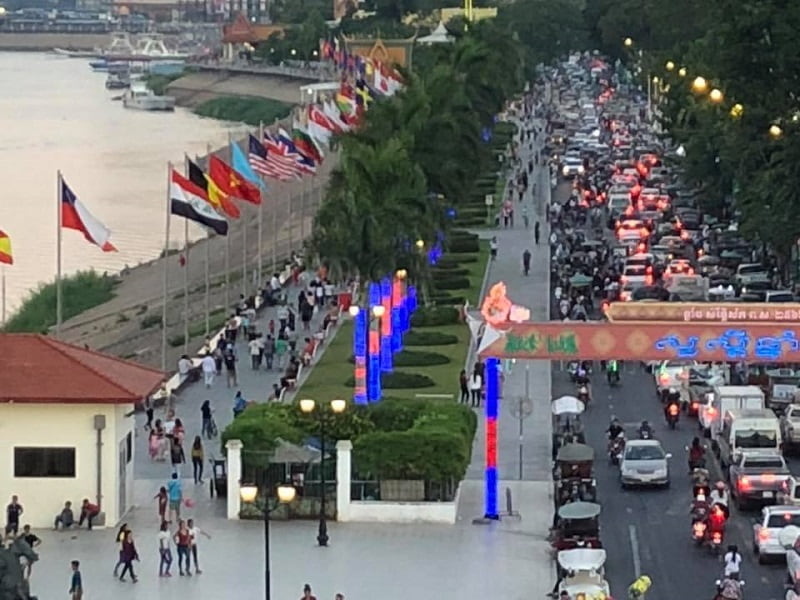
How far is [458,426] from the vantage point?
130ft

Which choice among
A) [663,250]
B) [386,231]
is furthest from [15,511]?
[663,250]

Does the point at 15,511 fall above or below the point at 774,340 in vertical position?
below

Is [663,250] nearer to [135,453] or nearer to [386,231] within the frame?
[386,231]

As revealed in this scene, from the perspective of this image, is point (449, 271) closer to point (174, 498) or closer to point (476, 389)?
point (476, 389)

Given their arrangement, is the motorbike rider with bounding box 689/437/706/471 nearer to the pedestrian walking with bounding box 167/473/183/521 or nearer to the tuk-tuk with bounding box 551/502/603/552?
the tuk-tuk with bounding box 551/502/603/552

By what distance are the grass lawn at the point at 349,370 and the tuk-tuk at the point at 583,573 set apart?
53.5 ft

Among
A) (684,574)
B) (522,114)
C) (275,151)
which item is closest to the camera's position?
(684,574)

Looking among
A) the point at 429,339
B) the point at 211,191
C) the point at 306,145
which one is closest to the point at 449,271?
the point at 306,145

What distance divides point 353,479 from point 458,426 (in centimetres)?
224

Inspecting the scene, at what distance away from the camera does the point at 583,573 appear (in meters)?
32.4

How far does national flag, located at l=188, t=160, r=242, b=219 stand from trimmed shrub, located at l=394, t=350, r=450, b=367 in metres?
5.23

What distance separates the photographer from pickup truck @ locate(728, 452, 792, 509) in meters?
38.9

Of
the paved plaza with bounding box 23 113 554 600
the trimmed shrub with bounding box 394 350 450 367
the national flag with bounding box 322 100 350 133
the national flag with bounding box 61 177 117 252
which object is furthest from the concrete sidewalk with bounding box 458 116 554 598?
the national flag with bounding box 61 177 117 252

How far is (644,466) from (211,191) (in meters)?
15.6
